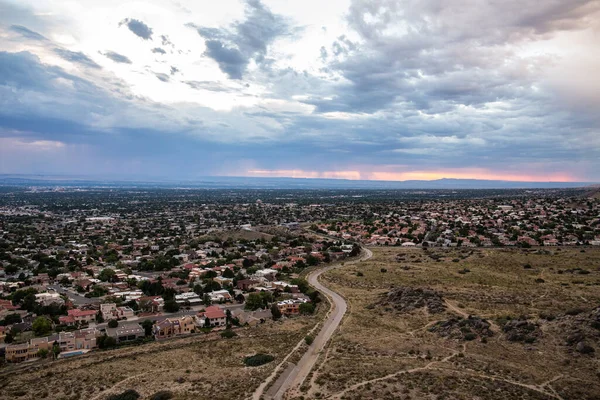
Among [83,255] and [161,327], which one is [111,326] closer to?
[161,327]

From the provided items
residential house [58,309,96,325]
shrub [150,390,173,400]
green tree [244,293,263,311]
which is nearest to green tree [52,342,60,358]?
residential house [58,309,96,325]

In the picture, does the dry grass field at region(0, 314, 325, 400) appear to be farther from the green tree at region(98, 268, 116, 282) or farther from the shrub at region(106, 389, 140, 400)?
the green tree at region(98, 268, 116, 282)

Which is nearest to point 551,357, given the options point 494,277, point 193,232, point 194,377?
point 194,377

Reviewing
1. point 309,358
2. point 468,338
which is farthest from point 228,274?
point 468,338

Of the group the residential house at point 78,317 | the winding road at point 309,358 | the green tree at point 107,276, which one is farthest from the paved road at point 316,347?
the green tree at point 107,276

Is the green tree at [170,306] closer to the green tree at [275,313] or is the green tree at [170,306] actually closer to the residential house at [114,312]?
the residential house at [114,312]

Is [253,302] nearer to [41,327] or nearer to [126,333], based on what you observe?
[126,333]

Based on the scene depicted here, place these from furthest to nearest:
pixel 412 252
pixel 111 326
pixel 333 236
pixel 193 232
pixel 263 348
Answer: pixel 193 232 < pixel 333 236 < pixel 412 252 < pixel 111 326 < pixel 263 348
